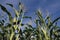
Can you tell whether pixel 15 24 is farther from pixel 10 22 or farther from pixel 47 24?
pixel 47 24

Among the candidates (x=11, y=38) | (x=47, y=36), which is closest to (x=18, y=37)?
Answer: (x=11, y=38)

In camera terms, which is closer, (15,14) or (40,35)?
(15,14)

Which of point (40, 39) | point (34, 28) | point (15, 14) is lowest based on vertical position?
point (40, 39)

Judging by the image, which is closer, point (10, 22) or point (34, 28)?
point (10, 22)

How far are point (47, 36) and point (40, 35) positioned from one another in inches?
17.4

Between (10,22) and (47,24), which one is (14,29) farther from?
(47,24)

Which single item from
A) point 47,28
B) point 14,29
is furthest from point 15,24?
point 47,28

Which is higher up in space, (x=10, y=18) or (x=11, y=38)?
(x=10, y=18)

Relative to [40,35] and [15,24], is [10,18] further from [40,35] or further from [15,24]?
[40,35]

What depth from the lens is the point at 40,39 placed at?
10984mm

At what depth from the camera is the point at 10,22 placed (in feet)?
33.3

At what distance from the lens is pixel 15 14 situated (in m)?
10.4

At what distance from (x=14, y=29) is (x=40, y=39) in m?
1.79

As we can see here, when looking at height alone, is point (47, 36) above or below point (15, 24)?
below
